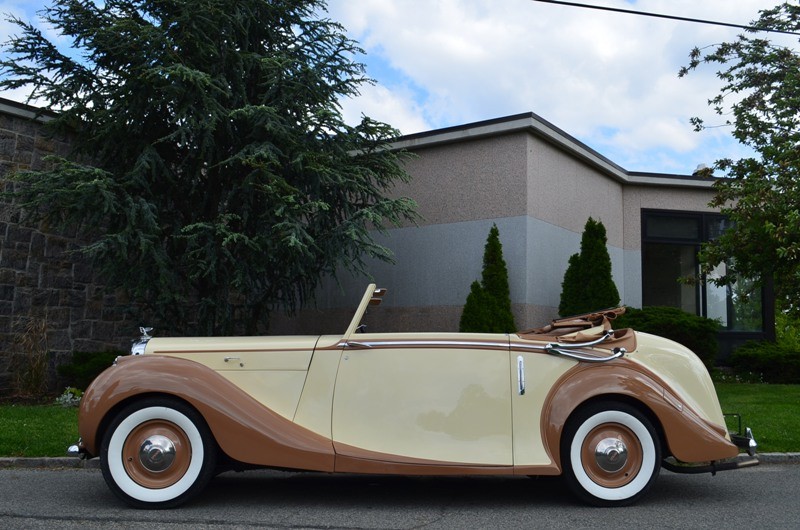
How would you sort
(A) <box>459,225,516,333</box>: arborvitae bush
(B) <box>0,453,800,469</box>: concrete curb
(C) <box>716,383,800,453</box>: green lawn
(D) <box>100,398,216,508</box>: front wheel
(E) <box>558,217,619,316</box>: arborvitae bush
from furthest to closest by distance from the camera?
(E) <box>558,217,619,316</box>: arborvitae bush < (A) <box>459,225,516,333</box>: arborvitae bush < (C) <box>716,383,800,453</box>: green lawn < (B) <box>0,453,800,469</box>: concrete curb < (D) <box>100,398,216,508</box>: front wheel

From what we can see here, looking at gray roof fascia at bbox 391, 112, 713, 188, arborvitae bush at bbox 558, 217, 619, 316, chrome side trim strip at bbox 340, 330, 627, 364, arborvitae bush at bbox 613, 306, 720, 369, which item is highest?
gray roof fascia at bbox 391, 112, 713, 188

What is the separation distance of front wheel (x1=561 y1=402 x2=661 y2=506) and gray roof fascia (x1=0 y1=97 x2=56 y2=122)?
1022 cm

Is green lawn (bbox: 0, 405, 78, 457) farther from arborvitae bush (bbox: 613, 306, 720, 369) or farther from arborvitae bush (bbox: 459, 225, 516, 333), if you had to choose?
arborvitae bush (bbox: 613, 306, 720, 369)

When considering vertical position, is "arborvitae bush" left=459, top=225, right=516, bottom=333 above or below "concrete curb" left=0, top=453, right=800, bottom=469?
above

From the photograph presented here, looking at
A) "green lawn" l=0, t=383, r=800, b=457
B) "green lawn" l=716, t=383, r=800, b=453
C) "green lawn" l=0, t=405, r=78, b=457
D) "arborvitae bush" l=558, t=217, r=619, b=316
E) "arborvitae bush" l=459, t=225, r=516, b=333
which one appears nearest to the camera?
"green lawn" l=0, t=405, r=78, b=457

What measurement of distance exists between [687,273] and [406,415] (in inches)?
555

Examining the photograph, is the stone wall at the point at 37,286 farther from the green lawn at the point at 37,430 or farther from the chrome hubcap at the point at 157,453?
the chrome hubcap at the point at 157,453

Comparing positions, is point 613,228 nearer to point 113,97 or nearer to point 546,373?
point 113,97

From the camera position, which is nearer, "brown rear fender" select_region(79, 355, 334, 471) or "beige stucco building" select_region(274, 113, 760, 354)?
"brown rear fender" select_region(79, 355, 334, 471)

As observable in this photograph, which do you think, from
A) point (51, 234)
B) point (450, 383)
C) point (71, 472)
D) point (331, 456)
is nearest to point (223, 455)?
point (331, 456)

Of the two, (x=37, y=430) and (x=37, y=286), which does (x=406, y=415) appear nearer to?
(x=37, y=430)

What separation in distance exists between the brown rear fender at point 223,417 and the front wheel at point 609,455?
1669 mm

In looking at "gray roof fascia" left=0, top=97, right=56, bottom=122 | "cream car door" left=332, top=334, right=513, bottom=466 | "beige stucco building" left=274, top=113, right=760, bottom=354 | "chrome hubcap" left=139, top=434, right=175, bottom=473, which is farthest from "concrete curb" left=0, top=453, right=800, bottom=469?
"gray roof fascia" left=0, top=97, right=56, bottom=122

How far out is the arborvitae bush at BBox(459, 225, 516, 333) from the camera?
12.0m
